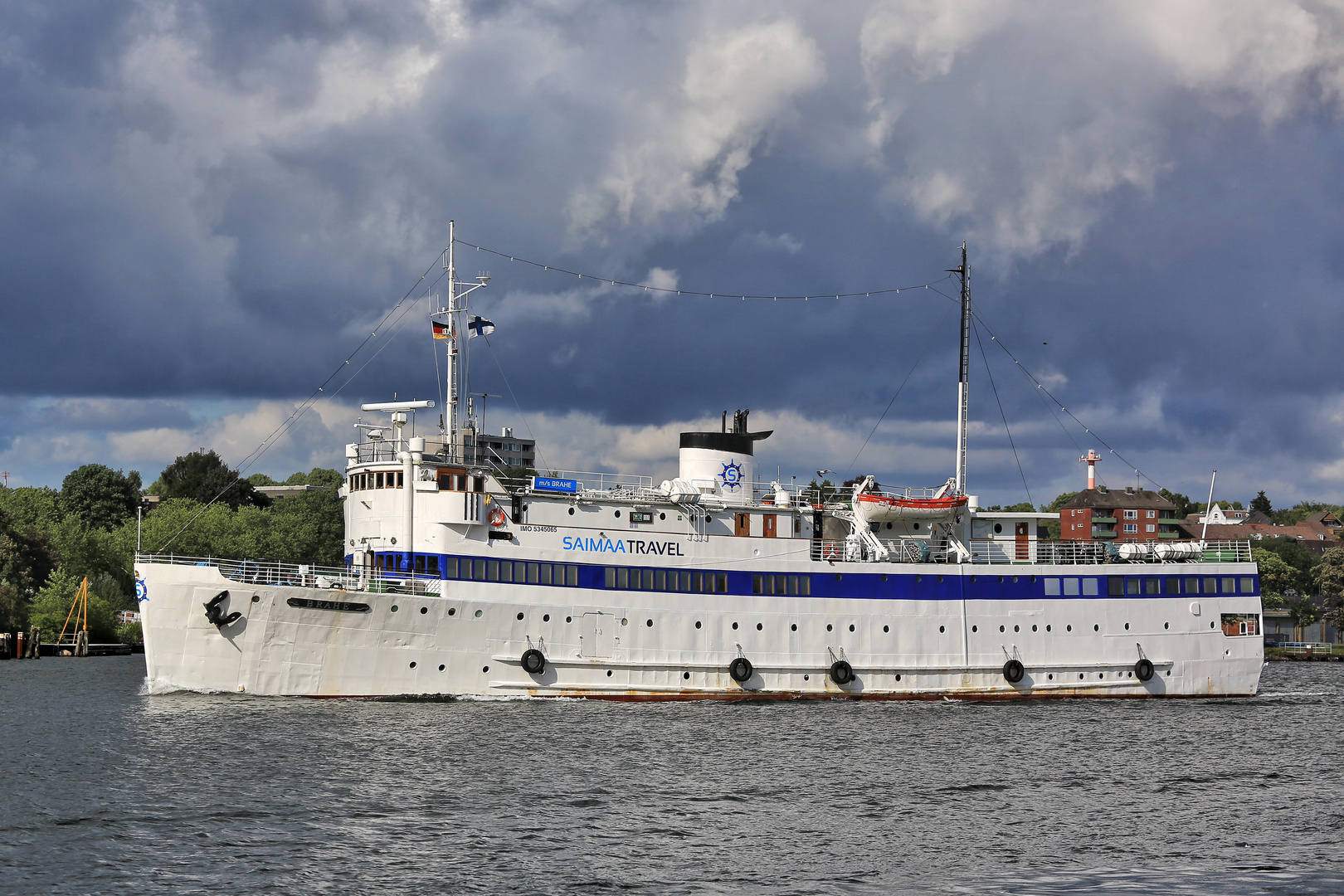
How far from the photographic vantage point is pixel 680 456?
4084 cm

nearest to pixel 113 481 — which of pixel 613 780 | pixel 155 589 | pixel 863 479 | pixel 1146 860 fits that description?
pixel 155 589

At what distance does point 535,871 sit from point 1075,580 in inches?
1060

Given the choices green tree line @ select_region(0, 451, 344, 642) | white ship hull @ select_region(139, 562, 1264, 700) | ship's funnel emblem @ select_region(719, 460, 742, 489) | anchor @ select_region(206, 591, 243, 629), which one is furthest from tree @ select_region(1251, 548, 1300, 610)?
anchor @ select_region(206, 591, 243, 629)

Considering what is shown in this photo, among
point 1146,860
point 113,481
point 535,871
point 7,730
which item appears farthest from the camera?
point 113,481

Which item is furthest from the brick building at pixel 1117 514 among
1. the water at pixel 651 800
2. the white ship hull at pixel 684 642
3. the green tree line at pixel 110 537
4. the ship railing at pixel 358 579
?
the ship railing at pixel 358 579

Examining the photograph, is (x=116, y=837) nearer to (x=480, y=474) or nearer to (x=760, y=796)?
(x=760, y=796)

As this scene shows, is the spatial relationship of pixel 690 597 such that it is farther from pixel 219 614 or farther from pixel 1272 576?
pixel 1272 576

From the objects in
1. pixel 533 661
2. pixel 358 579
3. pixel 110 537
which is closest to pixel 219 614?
pixel 358 579

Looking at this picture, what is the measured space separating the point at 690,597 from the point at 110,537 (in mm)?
60746

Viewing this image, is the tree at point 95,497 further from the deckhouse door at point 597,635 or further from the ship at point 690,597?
the deckhouse door at point 597,635

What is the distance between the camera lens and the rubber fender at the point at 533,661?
3556 centimetres

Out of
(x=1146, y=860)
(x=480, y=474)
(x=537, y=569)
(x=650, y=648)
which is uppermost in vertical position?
(x=480, y=474)

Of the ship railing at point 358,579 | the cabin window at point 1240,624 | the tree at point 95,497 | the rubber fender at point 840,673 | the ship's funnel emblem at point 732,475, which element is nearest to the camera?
the ship railing at point 358,579

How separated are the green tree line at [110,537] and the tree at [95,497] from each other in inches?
2.8
